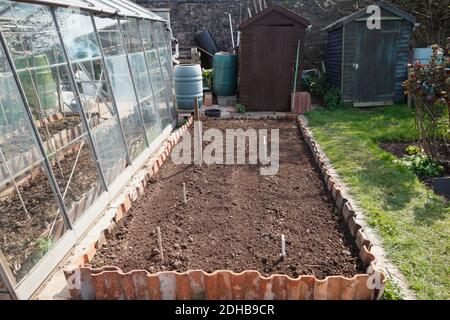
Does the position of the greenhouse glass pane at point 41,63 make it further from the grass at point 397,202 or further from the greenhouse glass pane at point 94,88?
the grass at point 397,202

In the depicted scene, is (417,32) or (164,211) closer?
(164,211)

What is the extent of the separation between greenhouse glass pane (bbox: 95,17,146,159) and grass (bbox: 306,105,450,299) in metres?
2.87

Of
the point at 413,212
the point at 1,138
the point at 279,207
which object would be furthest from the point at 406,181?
the point at 1,138

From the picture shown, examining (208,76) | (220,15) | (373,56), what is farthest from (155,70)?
(220,15)

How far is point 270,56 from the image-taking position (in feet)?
26.0

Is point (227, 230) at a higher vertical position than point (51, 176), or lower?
lower

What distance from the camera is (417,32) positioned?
8.93 meters

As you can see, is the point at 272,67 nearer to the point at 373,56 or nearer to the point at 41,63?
the point at 373,56

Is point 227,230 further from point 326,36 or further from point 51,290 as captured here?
point 326,36

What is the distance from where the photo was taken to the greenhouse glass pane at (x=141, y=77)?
4.93 m

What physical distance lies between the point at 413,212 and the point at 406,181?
0.75m

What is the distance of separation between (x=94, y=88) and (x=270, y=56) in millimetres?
5141

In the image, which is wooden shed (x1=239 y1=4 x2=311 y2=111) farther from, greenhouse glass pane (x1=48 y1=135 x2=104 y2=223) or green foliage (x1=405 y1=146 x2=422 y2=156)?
greenhouse glass pane (x1=48 y1=135 x2=104 y2=223)

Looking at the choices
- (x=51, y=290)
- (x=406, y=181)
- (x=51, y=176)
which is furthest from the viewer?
(x=406, y=181)
